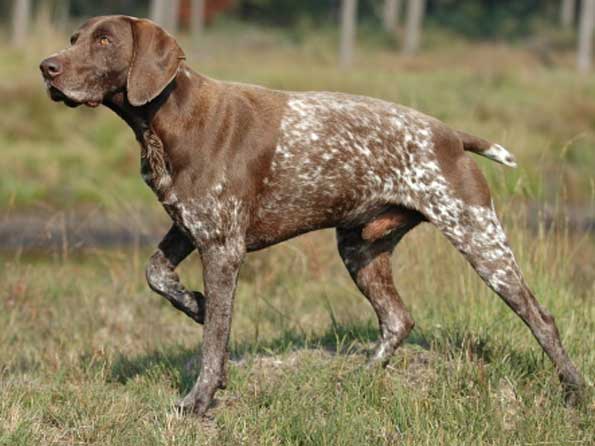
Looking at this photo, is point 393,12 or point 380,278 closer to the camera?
point 380,278

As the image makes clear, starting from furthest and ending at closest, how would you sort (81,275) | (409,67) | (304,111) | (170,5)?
(170,5) < (409,67) < (81,275) < (304,111)

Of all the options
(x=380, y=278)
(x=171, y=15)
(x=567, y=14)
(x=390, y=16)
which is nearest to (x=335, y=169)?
(x=380, y=278)

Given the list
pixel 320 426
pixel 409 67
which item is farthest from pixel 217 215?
pixel 409 67

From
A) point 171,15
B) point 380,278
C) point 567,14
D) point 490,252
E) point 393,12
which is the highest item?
point 490,252

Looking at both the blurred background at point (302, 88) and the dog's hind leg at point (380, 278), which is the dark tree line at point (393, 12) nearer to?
the blurred background at point (302, 88)

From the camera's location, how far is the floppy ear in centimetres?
558

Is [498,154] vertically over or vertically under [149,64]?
under

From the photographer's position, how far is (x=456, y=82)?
22641 millimetres

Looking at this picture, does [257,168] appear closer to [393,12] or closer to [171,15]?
[171,15]

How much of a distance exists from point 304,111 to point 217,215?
78 centimetres

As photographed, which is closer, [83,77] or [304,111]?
[83,77]

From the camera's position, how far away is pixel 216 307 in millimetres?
5836

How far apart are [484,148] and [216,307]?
69.1 inches

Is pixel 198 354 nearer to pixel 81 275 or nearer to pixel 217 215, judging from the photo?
pixel 217 215
